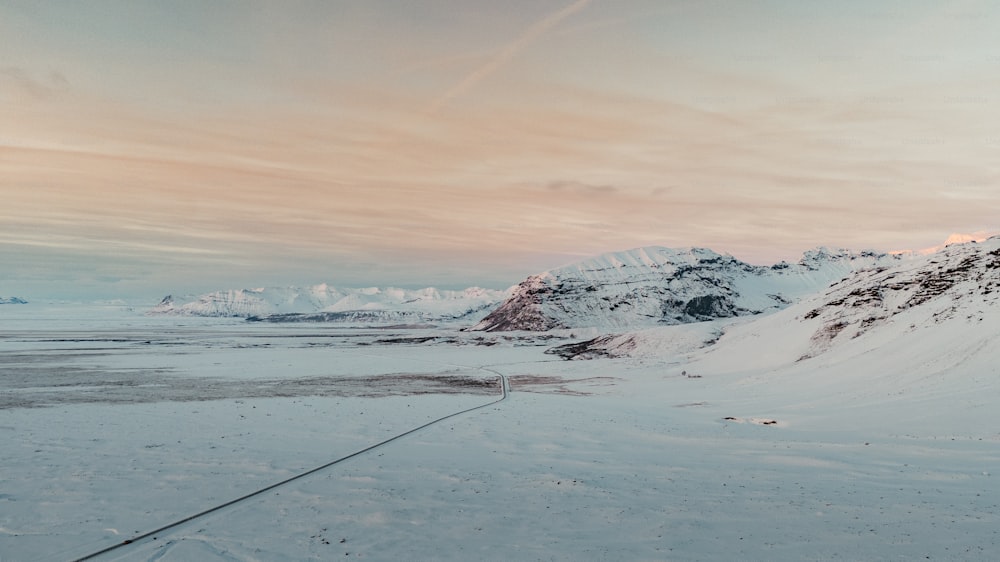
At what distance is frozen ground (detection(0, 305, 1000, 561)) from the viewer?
1036 cm

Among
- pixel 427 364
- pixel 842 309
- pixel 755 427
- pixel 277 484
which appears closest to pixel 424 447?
pixel 277 484

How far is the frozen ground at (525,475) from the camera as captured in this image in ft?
34.0

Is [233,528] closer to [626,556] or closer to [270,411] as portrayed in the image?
[626,556]

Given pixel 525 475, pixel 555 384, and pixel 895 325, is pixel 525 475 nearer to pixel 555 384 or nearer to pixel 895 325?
pixel 555 384

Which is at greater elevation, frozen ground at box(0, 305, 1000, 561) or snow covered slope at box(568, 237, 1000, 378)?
snow covered slope at box(568, 237, 1000, 378)

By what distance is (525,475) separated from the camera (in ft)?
49.6

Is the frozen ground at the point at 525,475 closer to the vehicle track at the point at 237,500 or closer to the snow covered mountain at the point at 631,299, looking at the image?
the vehicle track at the point at 237,500

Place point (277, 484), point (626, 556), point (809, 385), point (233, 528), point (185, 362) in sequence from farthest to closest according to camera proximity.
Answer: point (185, 362) < point (809, 385) < point (277, 484) < point (233, 528) < point (626, 556)

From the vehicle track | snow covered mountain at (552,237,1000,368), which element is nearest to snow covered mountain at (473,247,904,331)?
snow covered mountain at (552,237,1000,368)

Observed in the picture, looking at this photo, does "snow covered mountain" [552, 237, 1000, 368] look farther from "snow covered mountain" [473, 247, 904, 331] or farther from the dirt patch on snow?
"snow covered mountain" [473, 247, 904, 331]

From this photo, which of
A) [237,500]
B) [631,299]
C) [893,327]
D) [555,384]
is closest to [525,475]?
[237,500]

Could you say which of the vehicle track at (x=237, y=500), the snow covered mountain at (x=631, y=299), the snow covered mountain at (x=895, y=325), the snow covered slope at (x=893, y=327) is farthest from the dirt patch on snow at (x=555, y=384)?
the snow covered mountain at (x=631, y=299)

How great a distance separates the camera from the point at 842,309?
5150cm

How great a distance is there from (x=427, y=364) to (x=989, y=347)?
50964 mm
